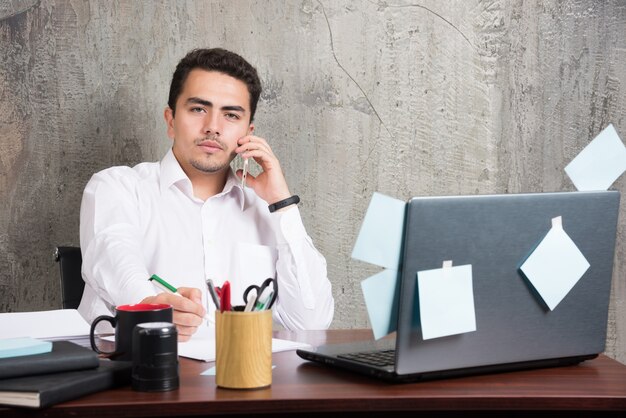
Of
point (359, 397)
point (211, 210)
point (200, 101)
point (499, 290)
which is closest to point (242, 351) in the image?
point (359, 397)

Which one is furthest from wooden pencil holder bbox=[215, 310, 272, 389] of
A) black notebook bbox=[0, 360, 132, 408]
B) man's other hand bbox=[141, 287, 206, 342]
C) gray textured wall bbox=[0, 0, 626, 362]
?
gray textured wall bbox=[0, 0, 626, 362]

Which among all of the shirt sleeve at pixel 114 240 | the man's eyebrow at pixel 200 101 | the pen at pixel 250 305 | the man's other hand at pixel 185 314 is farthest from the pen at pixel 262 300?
the man's eyebrow at pixel 200 101

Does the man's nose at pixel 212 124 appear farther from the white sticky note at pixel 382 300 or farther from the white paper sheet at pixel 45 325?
the white sticky note at pixel 382 300

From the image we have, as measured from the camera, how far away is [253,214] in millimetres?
2506

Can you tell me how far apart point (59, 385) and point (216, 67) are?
1.60 metres

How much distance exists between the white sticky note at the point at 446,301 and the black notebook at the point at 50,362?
0.52 m

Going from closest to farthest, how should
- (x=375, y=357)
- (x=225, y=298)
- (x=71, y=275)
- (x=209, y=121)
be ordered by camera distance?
(x=225, y=298) < (x=375, y=357) < (x=71, y=275) < (x=209, y=121)

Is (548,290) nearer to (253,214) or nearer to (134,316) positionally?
(134,316)

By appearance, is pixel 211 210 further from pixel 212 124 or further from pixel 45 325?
pixel 45 325

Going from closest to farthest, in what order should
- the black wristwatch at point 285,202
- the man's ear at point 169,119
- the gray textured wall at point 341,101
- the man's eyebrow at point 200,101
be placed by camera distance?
the black wristwatch at point 285,202 → the man's eyebrow at point 200,101 → the man's ear at point 169,119 → the gray textured wall at point 341,101

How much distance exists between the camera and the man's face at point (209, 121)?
7.98 ft

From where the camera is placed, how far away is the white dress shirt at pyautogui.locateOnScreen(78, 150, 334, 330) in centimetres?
226

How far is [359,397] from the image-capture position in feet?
3.69

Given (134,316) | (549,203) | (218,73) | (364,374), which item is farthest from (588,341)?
(218,73)
